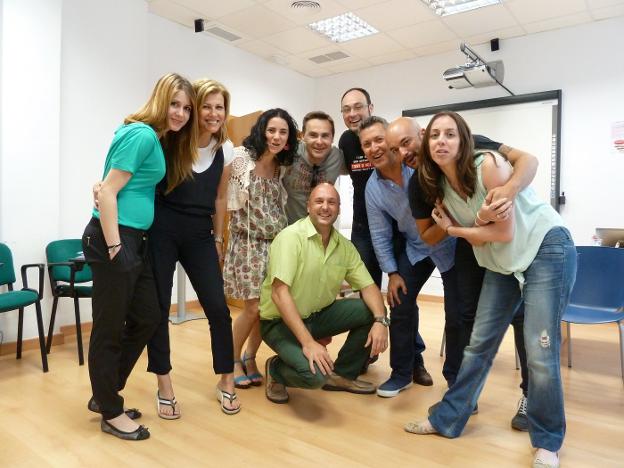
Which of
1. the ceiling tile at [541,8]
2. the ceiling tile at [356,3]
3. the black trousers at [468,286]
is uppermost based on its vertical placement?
the ceiling tile at [541,8]

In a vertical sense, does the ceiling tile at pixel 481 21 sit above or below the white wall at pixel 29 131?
above

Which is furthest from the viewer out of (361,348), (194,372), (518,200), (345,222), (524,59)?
(345,222)

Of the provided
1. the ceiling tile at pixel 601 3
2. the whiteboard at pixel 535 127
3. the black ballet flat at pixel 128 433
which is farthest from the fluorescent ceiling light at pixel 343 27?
the black ballet flat at pixel 128 433

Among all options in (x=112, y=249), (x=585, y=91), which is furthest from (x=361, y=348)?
(x=585, y=91)

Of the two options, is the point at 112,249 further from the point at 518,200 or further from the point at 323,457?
the point at 518,200

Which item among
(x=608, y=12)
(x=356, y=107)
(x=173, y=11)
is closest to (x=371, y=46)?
(x=173, y=11)

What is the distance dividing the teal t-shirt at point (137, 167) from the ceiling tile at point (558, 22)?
431cm

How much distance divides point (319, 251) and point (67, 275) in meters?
1.96

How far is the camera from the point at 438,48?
5.22m

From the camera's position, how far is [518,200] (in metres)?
1.63

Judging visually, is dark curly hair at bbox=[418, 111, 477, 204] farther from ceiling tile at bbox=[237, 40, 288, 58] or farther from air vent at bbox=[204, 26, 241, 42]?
ceiling tile at bbox=[237, 40, 288, 58]

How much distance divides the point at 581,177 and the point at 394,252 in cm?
324

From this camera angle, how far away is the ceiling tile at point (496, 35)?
4695mm

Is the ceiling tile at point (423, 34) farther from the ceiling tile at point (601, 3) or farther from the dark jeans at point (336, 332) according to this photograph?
the dark jeans at point (336, 332)
